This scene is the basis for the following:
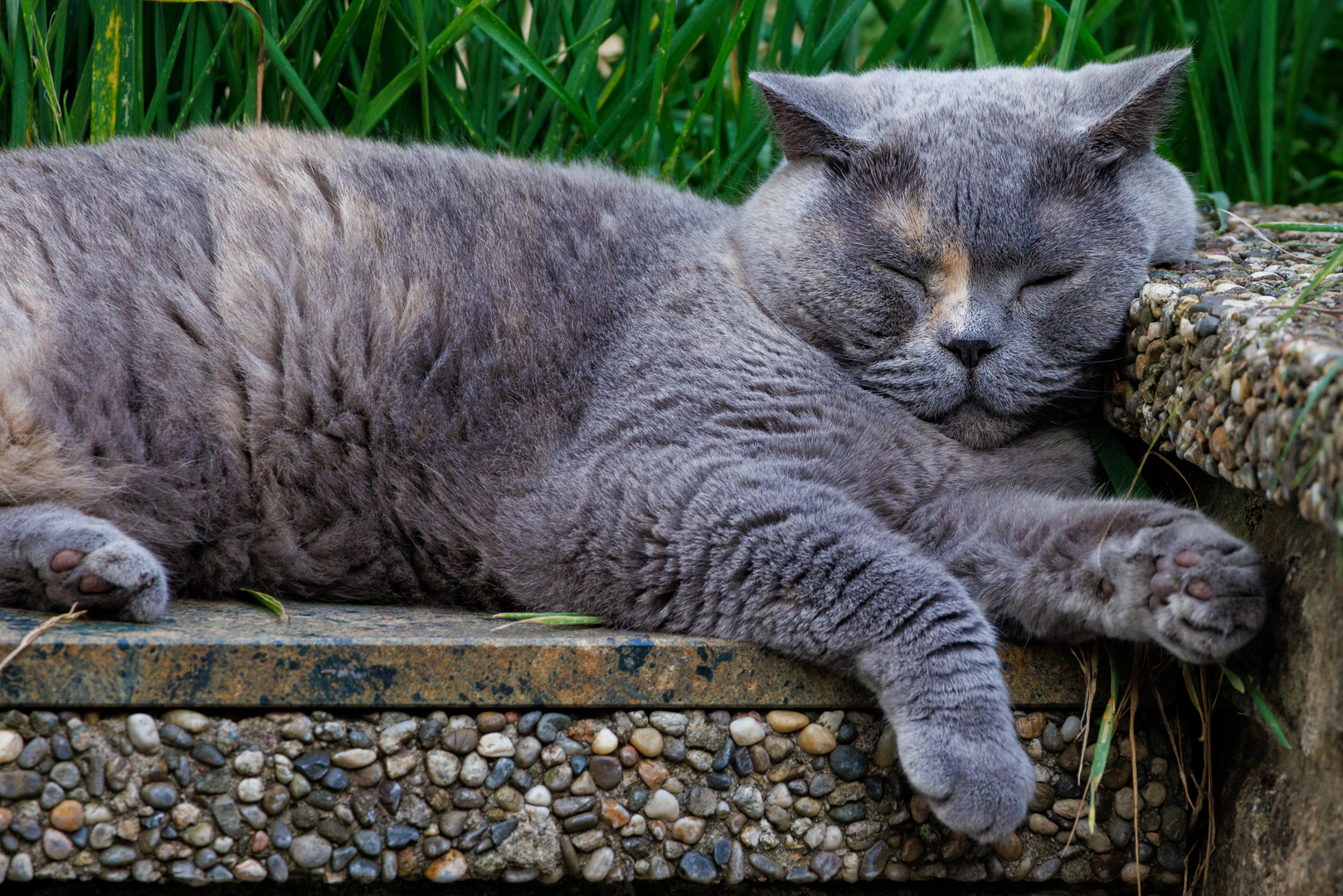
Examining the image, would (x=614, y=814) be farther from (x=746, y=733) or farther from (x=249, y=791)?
(x=249, y=791)

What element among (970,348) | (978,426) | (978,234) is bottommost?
(978,426)

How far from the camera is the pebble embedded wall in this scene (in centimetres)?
121

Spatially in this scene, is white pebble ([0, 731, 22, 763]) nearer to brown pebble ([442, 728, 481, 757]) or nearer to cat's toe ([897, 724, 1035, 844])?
brown pebble ([442, 728, 481, 757])

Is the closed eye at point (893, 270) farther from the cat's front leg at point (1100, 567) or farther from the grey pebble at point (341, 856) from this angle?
the grey pebble at point (341, 856)

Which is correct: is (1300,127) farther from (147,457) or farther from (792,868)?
(147,457)

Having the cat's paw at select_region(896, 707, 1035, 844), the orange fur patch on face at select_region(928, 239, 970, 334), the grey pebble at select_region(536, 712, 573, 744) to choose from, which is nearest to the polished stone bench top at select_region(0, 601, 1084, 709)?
the grey pebble at select_region(536, 712, 573, 744)

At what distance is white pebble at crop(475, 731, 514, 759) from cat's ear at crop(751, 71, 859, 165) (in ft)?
3.32

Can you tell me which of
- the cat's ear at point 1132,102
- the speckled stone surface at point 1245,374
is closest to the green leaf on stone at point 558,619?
the speckled stone surface at point 1245,374

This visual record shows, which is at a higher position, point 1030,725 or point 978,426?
point 978,426

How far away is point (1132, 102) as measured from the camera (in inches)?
63.6

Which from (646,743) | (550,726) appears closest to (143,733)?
(550,726)

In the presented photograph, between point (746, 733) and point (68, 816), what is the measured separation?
75 cm

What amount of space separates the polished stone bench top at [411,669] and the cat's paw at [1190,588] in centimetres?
15

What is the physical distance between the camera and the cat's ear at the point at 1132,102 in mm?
1614
